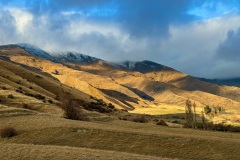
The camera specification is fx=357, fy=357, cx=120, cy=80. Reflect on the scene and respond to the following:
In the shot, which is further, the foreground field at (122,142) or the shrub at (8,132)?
the shrub at (8,132)

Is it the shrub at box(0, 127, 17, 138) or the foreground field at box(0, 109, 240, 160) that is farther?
the shrub at box(0, 127, 17, 138)

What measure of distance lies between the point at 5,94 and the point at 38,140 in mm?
33622

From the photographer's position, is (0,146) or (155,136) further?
(155,136)

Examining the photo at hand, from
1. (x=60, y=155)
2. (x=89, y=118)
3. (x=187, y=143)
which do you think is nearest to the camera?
(x=60, y=155)

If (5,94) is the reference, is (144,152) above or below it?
below

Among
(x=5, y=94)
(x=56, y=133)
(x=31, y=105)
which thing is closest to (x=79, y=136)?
(x=56, y=133)

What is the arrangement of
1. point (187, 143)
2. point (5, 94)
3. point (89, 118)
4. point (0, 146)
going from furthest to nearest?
1. point (5, 94)
2. point (89, 118)
3. point (187, 143)
4. point (0, 146)

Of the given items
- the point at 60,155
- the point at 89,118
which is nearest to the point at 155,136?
the point at 60,155

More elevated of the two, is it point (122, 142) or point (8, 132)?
point (8, 132)

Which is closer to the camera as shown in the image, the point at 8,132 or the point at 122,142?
the point at 122,142

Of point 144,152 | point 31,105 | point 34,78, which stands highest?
point 34,78

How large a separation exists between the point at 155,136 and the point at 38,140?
14593 millimetres

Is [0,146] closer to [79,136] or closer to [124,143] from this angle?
[79,136]

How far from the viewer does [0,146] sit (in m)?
34.6
